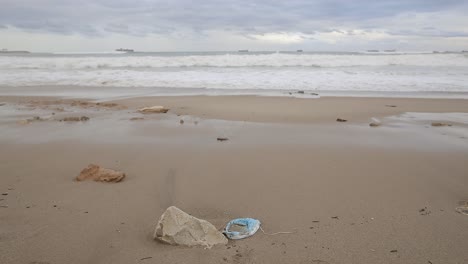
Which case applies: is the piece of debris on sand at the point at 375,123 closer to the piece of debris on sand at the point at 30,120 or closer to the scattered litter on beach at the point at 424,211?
the scattered litter on beach at the point at 424,211

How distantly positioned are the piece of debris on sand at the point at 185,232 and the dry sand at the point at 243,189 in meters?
0.06

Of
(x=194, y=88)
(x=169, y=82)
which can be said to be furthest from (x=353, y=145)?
(x=169, y=82)

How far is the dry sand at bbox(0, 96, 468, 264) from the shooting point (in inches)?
100

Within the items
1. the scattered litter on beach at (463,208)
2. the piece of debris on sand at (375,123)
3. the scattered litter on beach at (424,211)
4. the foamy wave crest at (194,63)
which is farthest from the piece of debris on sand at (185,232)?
the foamy wave crest at (194,63)

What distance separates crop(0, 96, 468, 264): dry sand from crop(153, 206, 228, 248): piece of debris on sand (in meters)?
0.06

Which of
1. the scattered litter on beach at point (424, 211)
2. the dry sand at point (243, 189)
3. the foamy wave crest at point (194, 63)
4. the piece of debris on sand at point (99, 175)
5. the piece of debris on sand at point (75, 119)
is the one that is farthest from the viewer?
the foamy wave crest at point (194, 63)

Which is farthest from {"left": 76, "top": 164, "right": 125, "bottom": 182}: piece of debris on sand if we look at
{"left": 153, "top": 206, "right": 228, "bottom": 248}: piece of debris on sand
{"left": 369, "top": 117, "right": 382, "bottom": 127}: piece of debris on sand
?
{"left": 369, "top": 117, "right": 382, "bottom": 127}: piece of debris on sand

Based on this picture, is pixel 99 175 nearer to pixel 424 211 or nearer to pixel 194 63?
pixel 424 211

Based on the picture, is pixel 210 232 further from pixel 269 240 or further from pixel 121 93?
pixel 121 93

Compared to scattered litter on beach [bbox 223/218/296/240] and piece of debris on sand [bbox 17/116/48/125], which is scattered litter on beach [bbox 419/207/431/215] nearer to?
scattered litter on beach [bbox 223/218/296/240]

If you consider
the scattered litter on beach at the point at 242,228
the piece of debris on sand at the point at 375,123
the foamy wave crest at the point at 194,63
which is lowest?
the scattered litter on beach at the point at 242,228

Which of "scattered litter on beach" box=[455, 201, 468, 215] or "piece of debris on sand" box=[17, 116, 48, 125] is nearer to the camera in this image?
"scattered litter on beach" box=[455, 201, 468, 215]

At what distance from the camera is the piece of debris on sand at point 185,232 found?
2568 millimetres

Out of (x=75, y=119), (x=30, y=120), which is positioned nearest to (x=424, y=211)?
(x=75, y=119)
